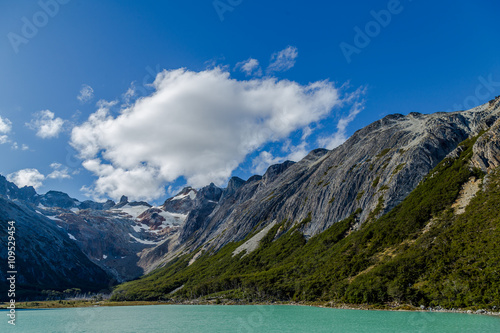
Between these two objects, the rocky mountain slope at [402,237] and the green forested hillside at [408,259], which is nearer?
the green forested hillside at [408,259]

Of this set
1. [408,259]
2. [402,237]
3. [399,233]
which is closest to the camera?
[408,259]

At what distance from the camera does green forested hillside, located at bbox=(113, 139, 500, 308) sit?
71625 mm

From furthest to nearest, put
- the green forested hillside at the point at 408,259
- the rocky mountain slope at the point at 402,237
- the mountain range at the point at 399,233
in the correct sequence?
the mountain range at the point at 399,233, the rocky mountain slope at the point at 402,237, the green forested hillside at the point at 408,259

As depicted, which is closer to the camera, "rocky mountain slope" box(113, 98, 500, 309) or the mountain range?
"rocky mountain slope" box(113, 98, 500, 309)

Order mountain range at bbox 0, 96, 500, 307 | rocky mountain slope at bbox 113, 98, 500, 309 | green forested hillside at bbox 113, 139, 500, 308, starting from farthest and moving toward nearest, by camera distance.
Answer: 1. mountain range at bbox 0, 96, 500, 307
2. rocky mountain slope at bbox 113, 98, 500, 309
3. green forested hillside at bbox 113, 139, 500, 308

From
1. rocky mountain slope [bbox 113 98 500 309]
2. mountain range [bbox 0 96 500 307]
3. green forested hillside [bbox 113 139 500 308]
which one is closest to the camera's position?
green forested hillside [bbox 113 139 500 308]

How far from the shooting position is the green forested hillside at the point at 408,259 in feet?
235

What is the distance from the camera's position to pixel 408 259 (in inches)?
3548

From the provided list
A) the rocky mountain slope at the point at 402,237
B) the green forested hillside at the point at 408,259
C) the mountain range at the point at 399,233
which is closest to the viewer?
the green forested hillside at the point at 408,259

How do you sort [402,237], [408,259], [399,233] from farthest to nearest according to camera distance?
[399,233] → [402,237] → [408,259]

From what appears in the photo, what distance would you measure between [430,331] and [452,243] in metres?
44.1

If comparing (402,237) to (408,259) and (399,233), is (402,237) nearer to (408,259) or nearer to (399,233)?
(399,233)

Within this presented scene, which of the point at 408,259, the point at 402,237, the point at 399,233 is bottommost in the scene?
the point at 408,259

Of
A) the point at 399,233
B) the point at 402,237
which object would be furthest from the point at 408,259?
the point at 399,233
